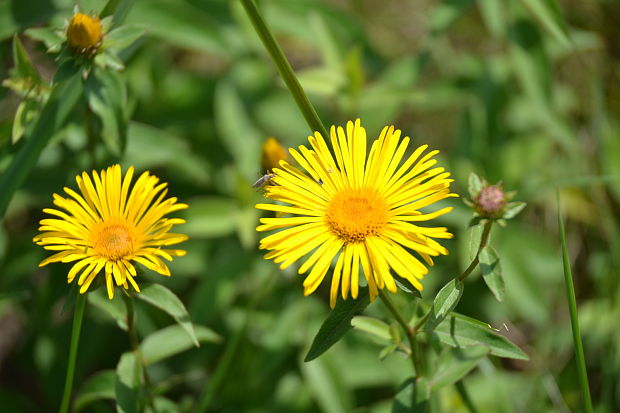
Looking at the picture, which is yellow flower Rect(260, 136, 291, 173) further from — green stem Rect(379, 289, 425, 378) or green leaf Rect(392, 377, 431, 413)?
green leaf Rect(392, 377, 431, 413)

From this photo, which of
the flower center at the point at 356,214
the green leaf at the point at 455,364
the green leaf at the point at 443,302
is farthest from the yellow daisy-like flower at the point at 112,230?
the green leaf at the point at 455,364

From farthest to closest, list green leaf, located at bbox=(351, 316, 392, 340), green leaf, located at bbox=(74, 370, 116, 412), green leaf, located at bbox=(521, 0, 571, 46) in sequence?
1. green leaf, located at bbox=(521, 0, 571, 46)
2. green leaf, located at bbox=(74, 370, 116, 412)
3. green leaf, located at bbox=(351, 316, 392, 340)

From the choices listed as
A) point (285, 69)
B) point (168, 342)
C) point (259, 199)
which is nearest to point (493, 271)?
point (285, 69)

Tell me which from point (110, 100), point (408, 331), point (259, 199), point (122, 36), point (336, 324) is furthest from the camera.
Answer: point (259, 199)

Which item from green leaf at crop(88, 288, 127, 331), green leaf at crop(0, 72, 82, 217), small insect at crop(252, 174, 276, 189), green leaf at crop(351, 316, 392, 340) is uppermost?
green leaf at crop(0, 72, 82, 217)

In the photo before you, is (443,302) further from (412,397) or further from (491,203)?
(412,397)

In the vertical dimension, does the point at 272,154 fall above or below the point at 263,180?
above

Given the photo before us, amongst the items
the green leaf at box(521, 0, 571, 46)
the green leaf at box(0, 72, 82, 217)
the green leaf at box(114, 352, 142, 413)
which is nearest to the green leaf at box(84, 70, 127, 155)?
the green leaf at box(0, 72, 82, 217)
